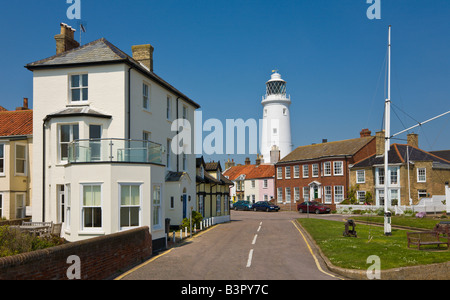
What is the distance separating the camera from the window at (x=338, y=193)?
175ft

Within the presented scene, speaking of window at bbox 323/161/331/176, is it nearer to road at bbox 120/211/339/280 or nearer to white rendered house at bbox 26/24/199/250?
white rendered house at bbox 26/24/199/250

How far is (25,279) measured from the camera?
28.9 ft

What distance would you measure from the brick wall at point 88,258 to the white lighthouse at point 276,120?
58870mm

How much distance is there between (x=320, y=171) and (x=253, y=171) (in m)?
18.0

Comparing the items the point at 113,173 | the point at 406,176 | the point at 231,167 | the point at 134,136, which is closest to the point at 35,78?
the point at 134,136

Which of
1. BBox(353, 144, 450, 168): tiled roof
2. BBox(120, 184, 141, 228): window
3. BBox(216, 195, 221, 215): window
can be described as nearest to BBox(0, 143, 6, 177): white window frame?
BBox(120, 184, 141, 228): window

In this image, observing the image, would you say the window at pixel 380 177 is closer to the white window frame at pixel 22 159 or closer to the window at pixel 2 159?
the white window frame at pixel 22 159

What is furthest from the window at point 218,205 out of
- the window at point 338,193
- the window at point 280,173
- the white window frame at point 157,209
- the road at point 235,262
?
the window at point 280,173

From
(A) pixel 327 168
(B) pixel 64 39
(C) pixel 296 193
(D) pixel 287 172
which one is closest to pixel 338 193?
(A) pixel 327 168

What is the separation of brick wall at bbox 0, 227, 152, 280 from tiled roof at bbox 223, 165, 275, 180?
52.4 m

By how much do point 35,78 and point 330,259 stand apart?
18.8 meters

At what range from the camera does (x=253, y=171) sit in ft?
239

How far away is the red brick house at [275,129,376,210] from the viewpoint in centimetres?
5384

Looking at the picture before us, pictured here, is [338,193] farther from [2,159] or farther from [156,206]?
[2,159]
